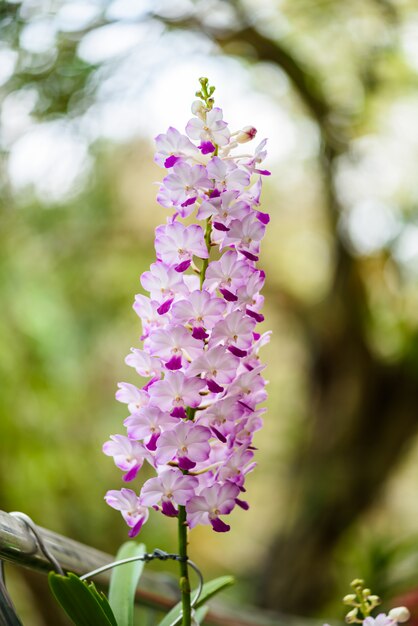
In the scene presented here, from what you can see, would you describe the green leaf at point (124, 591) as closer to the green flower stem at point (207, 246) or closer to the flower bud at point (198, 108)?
the green flower stem at point (207, 246)

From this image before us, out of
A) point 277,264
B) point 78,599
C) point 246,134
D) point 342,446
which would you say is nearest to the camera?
point 78,599

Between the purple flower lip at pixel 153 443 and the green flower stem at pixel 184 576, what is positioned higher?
the purple flower lip at pixel 153 443

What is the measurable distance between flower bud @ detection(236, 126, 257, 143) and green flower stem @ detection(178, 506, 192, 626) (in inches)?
10.6

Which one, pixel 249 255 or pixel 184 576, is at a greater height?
pixel 249 255

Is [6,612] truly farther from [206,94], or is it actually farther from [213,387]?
[206,94]

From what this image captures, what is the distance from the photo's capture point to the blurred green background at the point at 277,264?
2.18 m

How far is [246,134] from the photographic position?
539mm

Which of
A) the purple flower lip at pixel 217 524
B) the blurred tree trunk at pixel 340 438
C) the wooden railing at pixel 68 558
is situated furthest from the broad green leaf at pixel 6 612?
the blurred tree trunk at pixel 340 438

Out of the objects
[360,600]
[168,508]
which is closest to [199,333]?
[168,508]

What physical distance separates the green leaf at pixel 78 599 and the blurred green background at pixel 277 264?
1.48 meters

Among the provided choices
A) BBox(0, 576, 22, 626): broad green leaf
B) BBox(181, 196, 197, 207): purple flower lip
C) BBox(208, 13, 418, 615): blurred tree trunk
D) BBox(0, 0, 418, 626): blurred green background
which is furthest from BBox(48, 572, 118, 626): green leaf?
BBox(208, 13, 418, 615): blurred tree trunk

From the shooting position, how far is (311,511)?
117 inches

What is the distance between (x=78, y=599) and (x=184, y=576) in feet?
0.23

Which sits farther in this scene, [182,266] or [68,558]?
[68,558]
